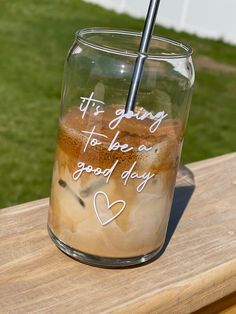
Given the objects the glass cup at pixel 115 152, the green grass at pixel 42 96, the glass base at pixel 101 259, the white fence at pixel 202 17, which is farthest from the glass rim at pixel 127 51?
the white fence at pixel 202 17

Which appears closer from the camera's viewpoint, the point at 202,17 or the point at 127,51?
the point at 127,51

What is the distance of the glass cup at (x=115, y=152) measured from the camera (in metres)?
0.83

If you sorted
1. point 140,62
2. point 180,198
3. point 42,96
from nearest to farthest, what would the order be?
point 140,62, point 180,198, point 42,96

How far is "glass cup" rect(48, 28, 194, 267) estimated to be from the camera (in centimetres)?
83

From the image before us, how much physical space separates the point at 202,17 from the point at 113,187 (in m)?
7.25

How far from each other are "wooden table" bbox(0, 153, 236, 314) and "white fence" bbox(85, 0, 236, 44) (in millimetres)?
6770

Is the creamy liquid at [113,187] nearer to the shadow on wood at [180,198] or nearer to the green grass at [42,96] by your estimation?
the shadow on wood at [180,198]

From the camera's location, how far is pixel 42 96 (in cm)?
452

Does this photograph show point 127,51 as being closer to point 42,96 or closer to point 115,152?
point 115,152

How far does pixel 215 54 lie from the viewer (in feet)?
22.8

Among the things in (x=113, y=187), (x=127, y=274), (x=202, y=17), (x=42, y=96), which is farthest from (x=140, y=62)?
(x=202, y=17)

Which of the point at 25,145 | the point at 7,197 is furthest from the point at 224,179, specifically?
the point at 25,145

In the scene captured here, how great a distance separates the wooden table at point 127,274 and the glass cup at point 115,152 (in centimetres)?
3

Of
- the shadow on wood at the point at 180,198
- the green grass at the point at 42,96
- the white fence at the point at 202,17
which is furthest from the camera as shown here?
the white fence at the point at 202,17
